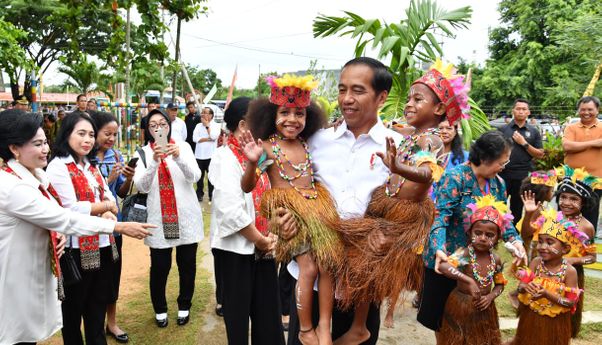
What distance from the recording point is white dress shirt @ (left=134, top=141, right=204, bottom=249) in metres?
4.11

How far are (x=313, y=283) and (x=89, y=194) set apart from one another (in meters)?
2.06

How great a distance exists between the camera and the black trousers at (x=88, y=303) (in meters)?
3.36

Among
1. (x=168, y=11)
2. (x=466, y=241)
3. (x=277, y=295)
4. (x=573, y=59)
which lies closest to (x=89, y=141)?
(x=277, y=295)

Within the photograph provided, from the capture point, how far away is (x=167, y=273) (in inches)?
171

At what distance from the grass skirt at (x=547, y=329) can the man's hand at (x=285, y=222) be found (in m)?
2.25

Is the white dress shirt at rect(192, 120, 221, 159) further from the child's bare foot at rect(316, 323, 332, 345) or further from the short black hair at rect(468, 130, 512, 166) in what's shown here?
the child's bare foot at rect(316, 323, 332, 345)

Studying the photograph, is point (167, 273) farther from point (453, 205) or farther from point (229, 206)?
point (453, 205)

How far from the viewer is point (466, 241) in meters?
3.25

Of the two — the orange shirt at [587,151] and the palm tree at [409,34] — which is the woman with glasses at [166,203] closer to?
the palm tree at [409,34]

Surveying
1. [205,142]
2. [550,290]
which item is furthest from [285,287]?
[205,142]

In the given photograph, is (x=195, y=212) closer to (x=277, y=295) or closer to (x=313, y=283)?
(x=277, y=295)

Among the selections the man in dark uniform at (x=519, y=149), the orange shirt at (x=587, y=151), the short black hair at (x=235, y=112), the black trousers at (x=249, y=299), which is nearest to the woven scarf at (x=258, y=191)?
the short black hair at (x=235, y=112)

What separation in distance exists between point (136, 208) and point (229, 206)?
129 centimetres

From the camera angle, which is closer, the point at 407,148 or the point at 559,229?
the point at 407,148
